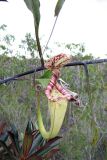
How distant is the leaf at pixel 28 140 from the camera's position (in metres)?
1.59

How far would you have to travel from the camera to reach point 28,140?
65.3 inches

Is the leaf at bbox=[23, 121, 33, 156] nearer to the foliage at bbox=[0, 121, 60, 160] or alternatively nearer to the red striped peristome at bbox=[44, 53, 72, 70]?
the foliage at bbox=[0, 121, 60, 160]

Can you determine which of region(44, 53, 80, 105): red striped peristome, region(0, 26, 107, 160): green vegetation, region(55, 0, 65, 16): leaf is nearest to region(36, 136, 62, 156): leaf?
region(44, 53, 80, 105): red striped peristome

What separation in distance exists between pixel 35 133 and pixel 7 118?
2307 millimetres

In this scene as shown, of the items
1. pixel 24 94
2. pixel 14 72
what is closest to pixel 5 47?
pixel 14 72

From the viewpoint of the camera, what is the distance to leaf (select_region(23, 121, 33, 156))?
1.59m

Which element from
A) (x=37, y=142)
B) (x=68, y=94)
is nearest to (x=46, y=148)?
(x=37, y=142)

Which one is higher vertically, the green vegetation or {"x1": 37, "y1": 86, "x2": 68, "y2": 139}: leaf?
{"x1": 37, "y1": 86, "x2": 68, "y2": 139}: leaf

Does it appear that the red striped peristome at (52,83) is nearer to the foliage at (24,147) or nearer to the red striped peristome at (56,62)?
the red striped peristome at (56,62)

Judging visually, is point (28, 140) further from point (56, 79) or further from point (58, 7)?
point (58, 7)

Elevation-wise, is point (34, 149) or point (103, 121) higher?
point (34, 149)

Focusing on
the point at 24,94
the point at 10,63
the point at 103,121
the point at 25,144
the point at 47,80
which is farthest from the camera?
the point at 10,63

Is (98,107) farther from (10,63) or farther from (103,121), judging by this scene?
(10,63)

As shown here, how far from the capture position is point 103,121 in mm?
4504
